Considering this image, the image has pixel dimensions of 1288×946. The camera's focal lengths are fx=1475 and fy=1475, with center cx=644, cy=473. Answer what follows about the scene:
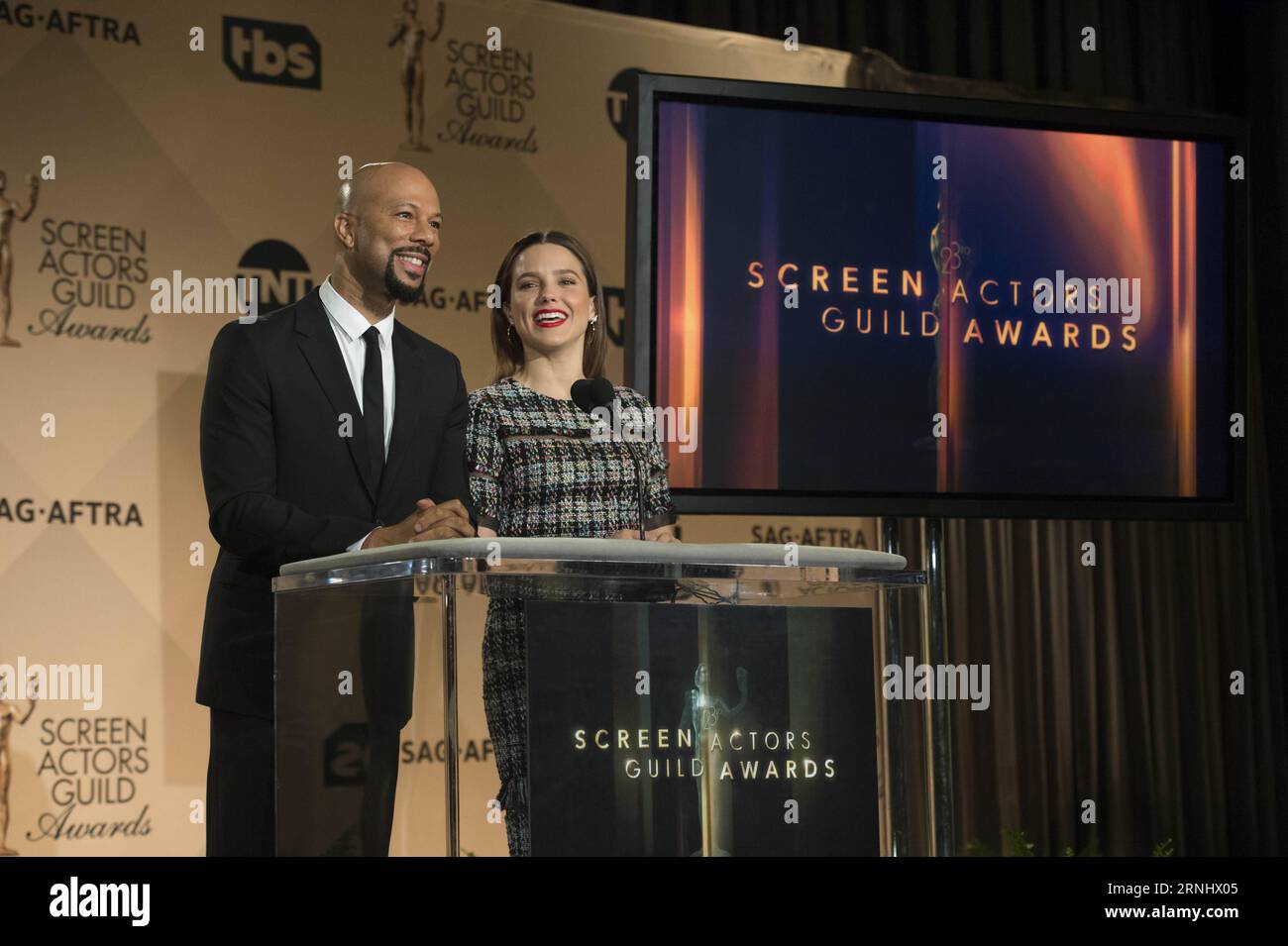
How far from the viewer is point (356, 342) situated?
126 inches

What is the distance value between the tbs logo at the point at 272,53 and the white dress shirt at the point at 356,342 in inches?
51.0

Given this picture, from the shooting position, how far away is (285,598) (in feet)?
6.37

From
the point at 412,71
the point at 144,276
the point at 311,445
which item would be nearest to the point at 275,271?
the point at 144,276

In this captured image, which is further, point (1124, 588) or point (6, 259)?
point (1124, 588)

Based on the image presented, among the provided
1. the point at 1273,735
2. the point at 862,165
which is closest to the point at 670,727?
the point at 862,165

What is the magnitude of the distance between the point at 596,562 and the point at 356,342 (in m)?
1.54

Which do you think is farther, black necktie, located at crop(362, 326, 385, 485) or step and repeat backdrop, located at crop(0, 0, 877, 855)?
step and repeat backdrop, located at crop(0, 0, 877, 855)

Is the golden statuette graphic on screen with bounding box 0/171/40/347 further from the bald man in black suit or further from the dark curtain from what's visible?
the dark curtain

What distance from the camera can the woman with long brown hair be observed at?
9.18 feet

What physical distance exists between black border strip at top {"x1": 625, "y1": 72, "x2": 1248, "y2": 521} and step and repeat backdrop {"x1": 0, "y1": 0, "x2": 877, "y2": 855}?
1.30 metres

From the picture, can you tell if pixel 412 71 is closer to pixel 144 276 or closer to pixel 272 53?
pixel 272 53

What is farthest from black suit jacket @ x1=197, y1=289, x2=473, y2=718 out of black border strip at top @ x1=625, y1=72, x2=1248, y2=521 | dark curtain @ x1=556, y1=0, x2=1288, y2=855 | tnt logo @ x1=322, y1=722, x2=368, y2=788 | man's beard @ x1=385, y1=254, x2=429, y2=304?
dark curtain @ x1=556, y1=0, x2=1288, y2=855
